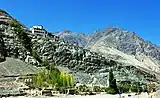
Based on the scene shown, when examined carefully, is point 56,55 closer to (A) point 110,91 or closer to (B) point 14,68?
(B) point 14,68

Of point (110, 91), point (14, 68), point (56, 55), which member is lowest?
point (110, 91)

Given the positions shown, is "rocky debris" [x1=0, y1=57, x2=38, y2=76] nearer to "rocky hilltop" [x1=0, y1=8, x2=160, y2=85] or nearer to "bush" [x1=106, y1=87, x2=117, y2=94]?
"rocky hilltop" [x1=0, y1=8, x2=160, y2=85]

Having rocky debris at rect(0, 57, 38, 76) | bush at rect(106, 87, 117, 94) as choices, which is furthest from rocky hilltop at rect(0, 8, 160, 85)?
bush at rect(106, 87, 117, 94)

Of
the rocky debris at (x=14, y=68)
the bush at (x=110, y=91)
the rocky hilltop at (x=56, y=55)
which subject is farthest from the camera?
the rocky hilltop at (x=56, y=55)

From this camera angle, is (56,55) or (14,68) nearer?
(14,68)

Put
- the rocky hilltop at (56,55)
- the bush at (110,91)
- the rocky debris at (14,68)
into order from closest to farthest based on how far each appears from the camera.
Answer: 1. the bush at (110,91)
2. the rocky debris at (14,68)
3. the rocky hilltop at (56,55)

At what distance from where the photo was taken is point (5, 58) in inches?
3873

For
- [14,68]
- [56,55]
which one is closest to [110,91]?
[14,68]

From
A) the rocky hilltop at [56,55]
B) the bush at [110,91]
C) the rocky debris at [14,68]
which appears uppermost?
the rocky hilltop at [56,55]

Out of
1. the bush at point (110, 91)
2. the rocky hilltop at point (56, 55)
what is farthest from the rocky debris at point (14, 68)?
the bush at point (110, 91)

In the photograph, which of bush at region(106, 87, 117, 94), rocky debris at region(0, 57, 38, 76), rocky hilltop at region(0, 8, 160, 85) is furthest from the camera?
rocky hilltop at region(0, 8, 160, 85)

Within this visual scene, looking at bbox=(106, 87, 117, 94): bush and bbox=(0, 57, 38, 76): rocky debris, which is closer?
bbox=(106, 87, 117, 94): bush

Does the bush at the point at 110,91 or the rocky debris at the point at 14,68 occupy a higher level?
the rocky debris at the point at 14,68

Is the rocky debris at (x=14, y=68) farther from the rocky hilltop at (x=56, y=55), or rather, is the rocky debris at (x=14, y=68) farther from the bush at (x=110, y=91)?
the bush at (x=110, y=91)
